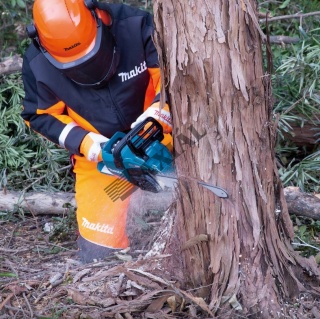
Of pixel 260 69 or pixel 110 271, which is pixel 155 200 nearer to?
pixel 110 271

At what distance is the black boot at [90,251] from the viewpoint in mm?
3486

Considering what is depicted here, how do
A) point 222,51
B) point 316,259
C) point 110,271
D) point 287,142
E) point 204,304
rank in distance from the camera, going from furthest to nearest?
point 287,142 → point 316,259 → point 110,271 → point 204,304 → point 222,51

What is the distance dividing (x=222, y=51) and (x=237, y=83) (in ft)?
0.44

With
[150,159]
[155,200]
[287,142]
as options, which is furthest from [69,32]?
[287,142]

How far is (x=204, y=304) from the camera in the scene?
2.57m

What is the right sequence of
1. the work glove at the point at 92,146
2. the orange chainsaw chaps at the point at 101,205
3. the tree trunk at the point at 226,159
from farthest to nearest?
the orange chainsaw chaps at the point at 101,205
the work glove at the point at 92,146
the tree trunk at the point at 226,159

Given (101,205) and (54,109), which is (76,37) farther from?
(101,205)

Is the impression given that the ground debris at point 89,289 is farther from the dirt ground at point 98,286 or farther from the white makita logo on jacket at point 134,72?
the white makita logo on jacket at point 134,72

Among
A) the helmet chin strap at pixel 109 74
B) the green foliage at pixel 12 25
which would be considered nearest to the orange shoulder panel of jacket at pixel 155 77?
the helmet chin strap at pixel 109 74

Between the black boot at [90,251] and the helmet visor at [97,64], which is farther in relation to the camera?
the black boot at [90,251]

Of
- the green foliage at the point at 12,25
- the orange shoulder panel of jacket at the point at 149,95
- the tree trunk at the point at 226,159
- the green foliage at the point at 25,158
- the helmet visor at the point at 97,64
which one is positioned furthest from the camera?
the green foliage at the point at 12,25

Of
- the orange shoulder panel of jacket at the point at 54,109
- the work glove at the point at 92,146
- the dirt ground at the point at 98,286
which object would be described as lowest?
the dirt ground at the point at 98,286

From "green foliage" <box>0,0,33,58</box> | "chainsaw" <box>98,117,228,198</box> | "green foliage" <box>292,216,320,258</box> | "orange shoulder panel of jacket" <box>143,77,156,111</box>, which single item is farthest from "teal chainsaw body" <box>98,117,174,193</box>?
"green foliage" <box>0,0,33,58</box>

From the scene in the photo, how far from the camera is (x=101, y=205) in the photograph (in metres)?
3.96
